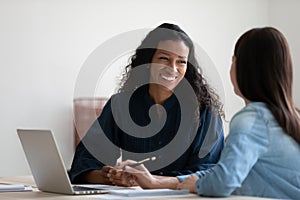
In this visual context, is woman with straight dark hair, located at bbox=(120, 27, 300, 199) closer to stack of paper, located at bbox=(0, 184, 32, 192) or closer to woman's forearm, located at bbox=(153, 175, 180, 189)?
woman's forearm, located at bbox=(153, 175, 180, 189)

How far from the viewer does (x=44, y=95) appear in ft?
15.9

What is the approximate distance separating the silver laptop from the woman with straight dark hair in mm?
440

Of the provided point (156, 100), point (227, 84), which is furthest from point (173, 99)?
point (227, 84)

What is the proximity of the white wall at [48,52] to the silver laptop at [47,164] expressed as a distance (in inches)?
101

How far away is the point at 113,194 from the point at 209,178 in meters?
0.39

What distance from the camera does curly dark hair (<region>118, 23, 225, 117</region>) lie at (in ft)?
8.98

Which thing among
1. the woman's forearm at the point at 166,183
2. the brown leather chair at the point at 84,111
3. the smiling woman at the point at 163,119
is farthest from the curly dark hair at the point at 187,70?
the brown leather chair at the point at 84,111

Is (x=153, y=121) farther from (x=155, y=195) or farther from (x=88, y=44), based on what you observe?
(x=88, y=44)

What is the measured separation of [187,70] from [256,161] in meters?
1.02

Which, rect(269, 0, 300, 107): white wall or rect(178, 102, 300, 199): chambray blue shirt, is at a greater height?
rect(178, 102, 300, 199): chambray blue shirt

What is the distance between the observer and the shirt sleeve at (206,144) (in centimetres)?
257

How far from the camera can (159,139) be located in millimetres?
2693

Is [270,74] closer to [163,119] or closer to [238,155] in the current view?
[238,155]

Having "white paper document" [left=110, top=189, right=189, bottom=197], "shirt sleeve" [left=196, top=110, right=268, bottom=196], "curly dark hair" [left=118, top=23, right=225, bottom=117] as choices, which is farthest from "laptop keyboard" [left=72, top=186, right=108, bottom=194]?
"curly dark hair" [left=118, top=23, right=225, bottom=117]
